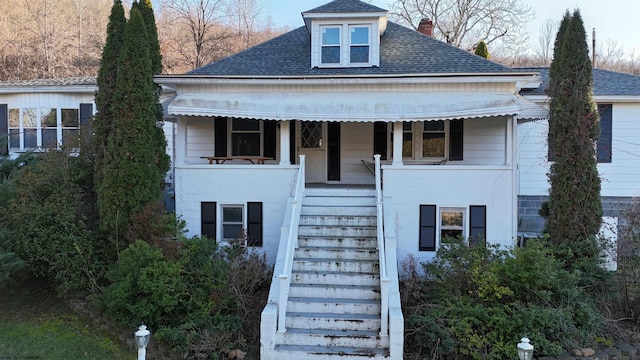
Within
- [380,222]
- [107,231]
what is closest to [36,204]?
[107,231]

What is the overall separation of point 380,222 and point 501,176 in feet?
11.7

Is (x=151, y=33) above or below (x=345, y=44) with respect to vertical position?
above

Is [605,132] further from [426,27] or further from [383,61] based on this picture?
[383,61]

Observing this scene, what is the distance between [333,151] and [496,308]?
656 centimetres

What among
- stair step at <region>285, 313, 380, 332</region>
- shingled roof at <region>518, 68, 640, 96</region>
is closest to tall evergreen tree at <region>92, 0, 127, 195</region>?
stair step at <region>285, 313, 380, 332</region>

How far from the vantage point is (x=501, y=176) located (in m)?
10.2

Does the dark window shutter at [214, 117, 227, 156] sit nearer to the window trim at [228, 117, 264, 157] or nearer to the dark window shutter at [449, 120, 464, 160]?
the window trim at [228, 117, 264, 157]

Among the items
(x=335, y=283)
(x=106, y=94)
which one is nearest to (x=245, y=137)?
(x=106, y=94)

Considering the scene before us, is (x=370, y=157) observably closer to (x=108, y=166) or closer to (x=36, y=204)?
(x=108, y=166)

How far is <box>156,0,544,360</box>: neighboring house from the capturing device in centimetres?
848

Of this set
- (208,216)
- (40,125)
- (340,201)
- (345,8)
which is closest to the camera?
(340,201)

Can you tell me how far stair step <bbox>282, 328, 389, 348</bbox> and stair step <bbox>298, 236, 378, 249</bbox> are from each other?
2001 millimetres

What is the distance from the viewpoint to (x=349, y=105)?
10.6 meters

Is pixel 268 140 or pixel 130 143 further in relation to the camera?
pixel 268 140
